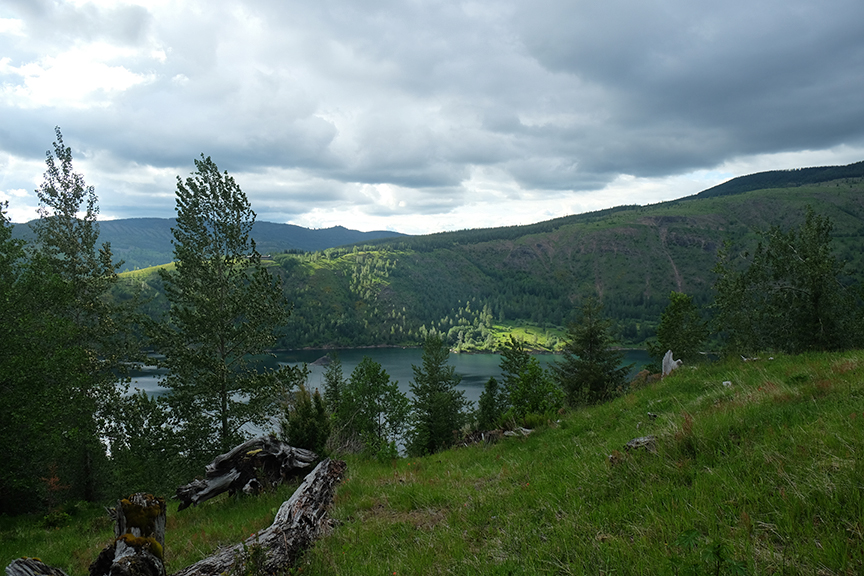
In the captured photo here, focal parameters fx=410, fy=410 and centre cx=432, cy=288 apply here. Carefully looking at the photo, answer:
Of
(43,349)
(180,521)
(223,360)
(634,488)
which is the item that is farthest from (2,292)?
(634,488)

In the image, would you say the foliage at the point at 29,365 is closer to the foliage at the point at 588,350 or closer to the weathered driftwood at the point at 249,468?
the weathered driftwood at the point at 249,468

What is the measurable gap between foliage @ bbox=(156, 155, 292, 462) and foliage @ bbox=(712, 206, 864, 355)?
30.0 meters

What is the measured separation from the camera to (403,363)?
14300 centimetres

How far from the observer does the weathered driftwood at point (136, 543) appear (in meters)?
4.67

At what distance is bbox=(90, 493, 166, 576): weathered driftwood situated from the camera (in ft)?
15.3

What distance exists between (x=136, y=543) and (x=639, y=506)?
5.91m

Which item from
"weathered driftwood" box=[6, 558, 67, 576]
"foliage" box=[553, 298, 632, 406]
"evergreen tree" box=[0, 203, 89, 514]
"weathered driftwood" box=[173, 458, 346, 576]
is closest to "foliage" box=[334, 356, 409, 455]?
"foliage" box=[553, 298, 632, 406]

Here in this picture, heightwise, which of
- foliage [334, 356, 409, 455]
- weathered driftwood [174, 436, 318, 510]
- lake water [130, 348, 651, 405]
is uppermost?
weathered driftwood [174, 436, 318, 510]

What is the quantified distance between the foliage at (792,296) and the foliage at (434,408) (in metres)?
26.3

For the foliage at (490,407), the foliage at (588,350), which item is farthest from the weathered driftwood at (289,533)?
the foliage at (490,407)

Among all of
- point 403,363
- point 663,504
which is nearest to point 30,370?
point 663,504

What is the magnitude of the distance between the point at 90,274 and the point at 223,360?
1075 centimetres

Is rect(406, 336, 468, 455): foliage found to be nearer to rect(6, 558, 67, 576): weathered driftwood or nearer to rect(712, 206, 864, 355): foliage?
rect(712, 206, 864, 355): foliage

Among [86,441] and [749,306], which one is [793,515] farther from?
[749,306]
